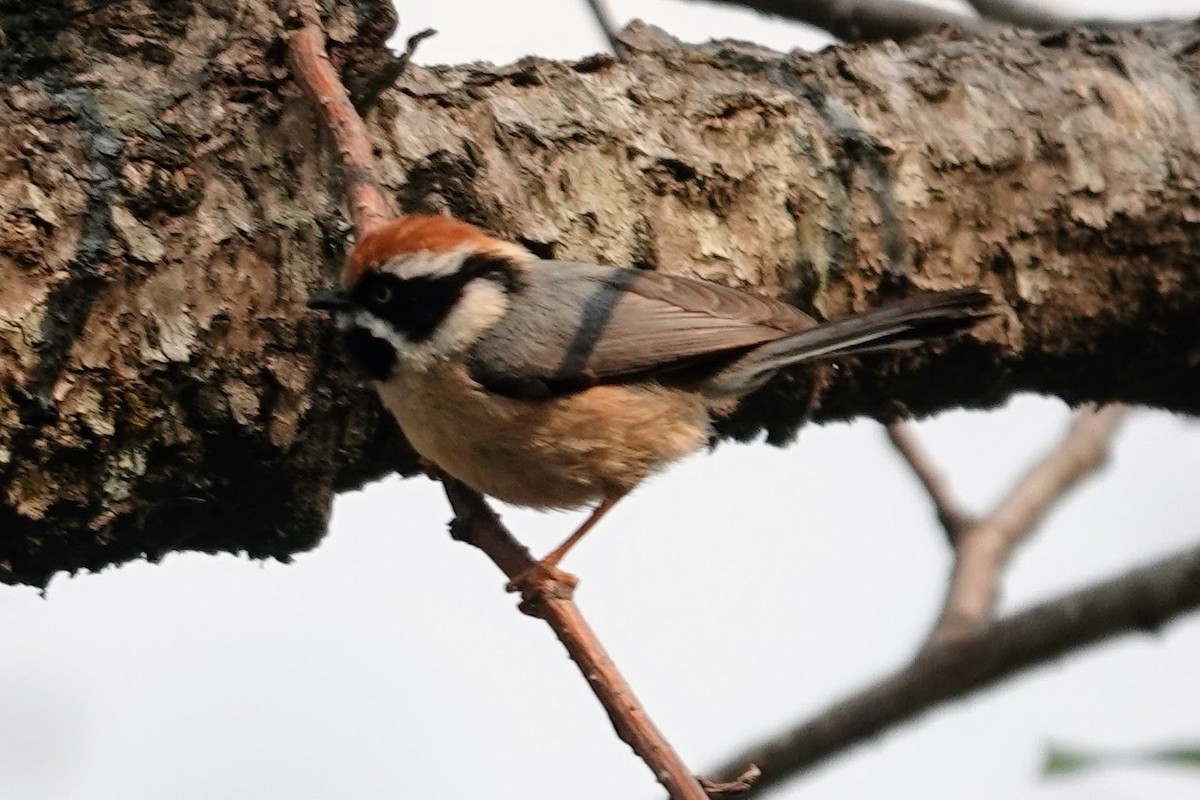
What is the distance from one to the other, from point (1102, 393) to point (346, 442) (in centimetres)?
210

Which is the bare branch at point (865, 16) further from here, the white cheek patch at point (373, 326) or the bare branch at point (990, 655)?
the bare branch at point (990, 655)

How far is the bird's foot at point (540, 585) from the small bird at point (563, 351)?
27cm

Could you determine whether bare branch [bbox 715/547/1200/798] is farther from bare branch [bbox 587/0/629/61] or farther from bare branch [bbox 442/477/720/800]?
bare branch [bbox 587/0/629/61]

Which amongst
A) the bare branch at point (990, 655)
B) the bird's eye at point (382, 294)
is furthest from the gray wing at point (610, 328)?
the bare branch at point (990, 655)

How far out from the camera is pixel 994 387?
3.79m

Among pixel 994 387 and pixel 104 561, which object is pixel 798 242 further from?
pixel 104 561

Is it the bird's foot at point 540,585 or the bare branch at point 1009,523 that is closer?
the bird's foot at point 540,585

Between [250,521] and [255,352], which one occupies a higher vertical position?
[255,352]

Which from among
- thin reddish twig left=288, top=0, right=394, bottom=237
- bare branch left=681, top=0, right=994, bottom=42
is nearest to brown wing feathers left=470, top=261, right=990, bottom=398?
thin reddish twig left=288, top=0, right=394, bottom=237

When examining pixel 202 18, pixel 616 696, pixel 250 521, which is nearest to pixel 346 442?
pixel 250 521

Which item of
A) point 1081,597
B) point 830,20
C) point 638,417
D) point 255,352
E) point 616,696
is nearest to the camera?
point 616,696

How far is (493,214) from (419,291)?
9.7 inches

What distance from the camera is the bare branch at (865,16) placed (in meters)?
4.32

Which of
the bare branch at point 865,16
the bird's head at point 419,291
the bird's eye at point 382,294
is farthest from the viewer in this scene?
the bare branch at point 865,16
